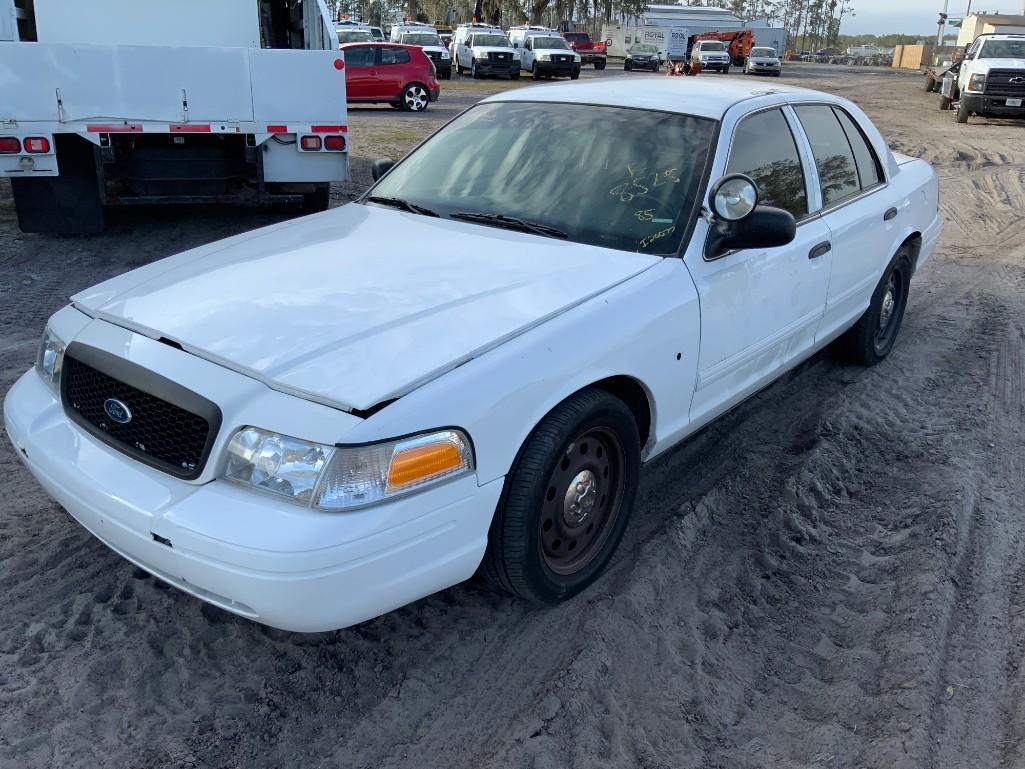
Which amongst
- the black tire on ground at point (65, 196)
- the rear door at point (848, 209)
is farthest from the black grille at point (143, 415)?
the black tire on ground at point (65, 196)

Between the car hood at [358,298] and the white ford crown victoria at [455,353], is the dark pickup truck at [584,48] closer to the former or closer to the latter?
the white ford crown victoria at [455,353]

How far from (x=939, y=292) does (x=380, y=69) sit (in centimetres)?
1581

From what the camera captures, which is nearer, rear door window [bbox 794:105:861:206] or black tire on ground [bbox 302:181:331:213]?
rear door window [bbox 794:105:861:206]

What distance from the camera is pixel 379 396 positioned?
2443mm

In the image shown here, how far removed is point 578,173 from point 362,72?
59.1ft

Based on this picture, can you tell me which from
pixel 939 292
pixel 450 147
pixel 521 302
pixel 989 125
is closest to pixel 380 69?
pixel 989 125

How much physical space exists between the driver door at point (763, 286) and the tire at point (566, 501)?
0.54 meters

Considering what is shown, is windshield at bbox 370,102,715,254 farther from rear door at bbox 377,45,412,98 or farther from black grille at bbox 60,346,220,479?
rear door at bbox 377,45,412,98

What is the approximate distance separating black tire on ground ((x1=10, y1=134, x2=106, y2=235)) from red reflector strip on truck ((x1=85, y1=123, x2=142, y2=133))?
0.43 metres

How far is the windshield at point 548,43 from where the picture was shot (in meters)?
33.7

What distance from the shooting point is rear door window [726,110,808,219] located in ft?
12.7

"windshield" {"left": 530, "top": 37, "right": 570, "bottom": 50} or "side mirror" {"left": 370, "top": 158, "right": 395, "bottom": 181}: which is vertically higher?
"windshield" {"left": 530, "top": 37, "right": 570, "bottom": 50}

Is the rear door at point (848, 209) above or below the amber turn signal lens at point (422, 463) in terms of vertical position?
above

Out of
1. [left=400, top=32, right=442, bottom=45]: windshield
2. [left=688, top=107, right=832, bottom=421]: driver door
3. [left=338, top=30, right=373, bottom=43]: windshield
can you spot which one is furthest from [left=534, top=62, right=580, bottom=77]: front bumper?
[left=688, top=107, right=832, bottom=421]: driver door
